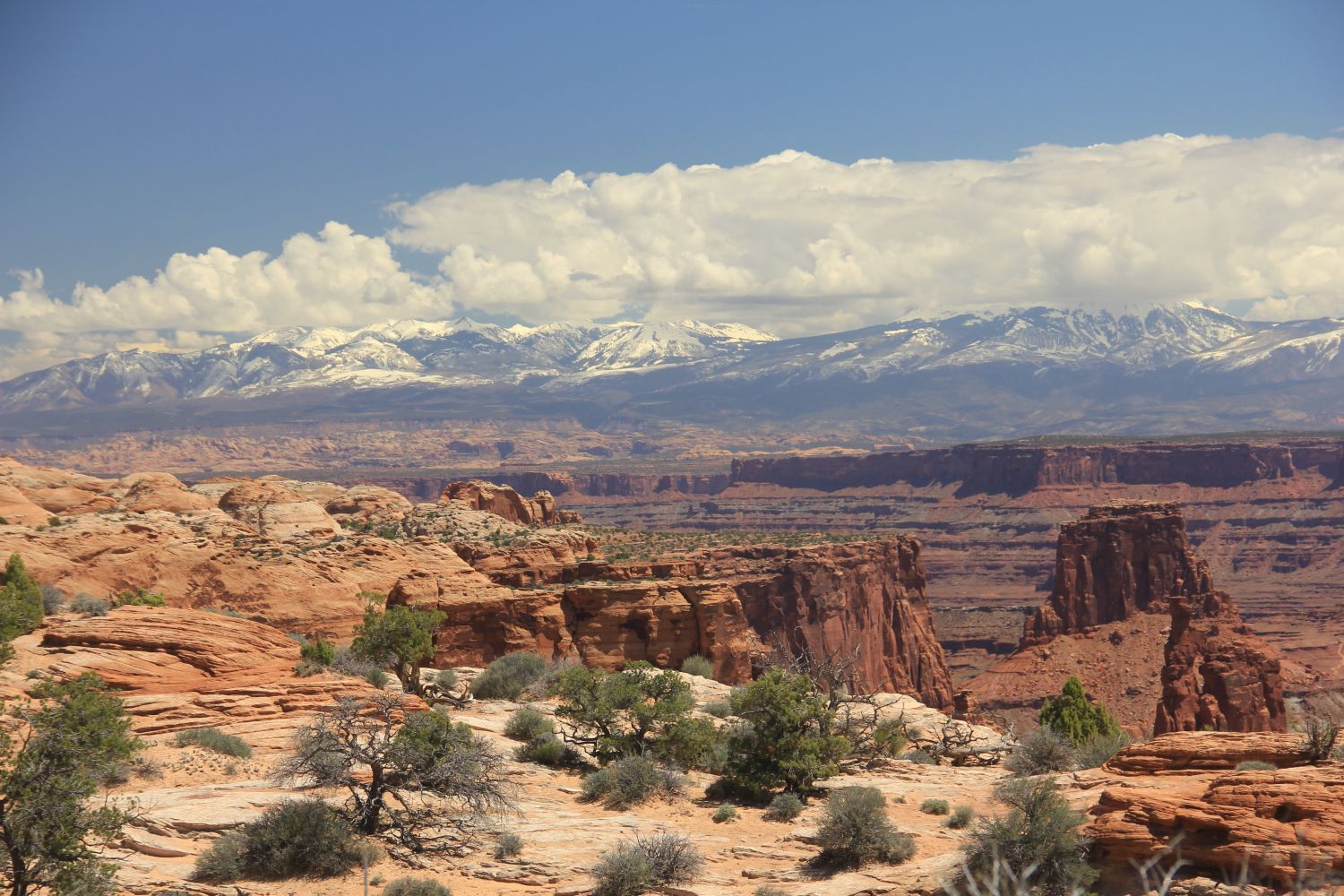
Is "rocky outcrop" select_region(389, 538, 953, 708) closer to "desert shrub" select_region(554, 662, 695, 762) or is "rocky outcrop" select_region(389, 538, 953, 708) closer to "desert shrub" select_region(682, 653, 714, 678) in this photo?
"desert shrub" select_region(682, 653, 714, 678)

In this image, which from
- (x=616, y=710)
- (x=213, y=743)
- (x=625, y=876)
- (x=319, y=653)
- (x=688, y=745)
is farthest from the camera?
(x=319, y=653)

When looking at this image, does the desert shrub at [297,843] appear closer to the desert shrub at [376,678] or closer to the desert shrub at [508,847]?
the desert shrub at [508,847]

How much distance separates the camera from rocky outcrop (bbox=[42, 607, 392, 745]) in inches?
1204

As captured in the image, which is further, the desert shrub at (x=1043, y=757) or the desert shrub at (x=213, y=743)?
the desert shrub at (x=1043, y=757)

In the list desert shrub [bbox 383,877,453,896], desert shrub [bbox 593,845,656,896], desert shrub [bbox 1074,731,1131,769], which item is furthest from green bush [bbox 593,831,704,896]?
desert shrub [bbox 1074,731,1131,769]

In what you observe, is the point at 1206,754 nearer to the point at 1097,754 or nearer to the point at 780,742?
the point at 1097,754

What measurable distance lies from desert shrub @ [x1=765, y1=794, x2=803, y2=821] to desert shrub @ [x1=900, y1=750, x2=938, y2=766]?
7.56 m

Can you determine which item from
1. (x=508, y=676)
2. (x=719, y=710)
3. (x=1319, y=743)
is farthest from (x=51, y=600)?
(x=1319, y=743)

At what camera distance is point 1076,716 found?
5019cm

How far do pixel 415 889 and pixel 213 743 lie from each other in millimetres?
7842

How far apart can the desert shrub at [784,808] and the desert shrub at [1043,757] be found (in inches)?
266

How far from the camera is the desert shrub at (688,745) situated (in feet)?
111

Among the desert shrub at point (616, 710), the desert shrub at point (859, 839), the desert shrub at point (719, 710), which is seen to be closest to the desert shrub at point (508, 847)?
the desert shrub at point (859, 839)

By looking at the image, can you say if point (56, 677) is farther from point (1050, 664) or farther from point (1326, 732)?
point (1050, 664)
